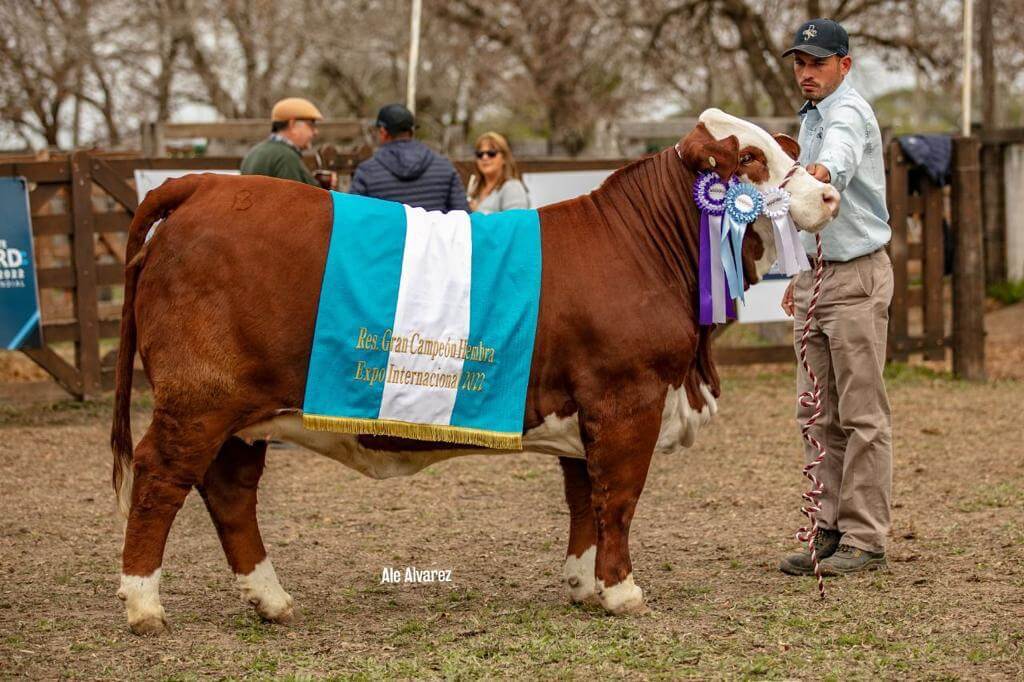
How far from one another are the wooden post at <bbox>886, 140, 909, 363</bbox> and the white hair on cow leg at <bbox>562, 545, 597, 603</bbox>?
6.49 m

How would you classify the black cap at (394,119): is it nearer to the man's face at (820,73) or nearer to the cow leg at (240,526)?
the man's face at (820,73)

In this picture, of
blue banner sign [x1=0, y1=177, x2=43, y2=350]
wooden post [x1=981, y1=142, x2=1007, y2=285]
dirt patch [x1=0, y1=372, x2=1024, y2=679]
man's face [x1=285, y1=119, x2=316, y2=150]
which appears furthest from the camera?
wooden post [x1=981, y1=142, x2=1007, y2=285]

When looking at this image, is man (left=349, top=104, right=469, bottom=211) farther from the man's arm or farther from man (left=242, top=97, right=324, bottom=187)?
the man's arm

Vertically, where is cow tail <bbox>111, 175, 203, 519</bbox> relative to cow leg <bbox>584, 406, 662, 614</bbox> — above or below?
above

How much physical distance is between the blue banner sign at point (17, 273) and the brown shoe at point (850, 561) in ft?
20.2

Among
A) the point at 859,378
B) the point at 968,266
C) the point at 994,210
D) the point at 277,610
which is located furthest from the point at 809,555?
the point at 994,210

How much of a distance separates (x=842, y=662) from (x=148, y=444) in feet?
7.85

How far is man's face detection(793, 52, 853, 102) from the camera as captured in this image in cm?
535

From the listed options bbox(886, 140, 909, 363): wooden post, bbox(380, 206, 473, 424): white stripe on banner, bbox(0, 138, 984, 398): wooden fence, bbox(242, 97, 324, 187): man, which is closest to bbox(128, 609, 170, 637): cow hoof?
bbox(380, 206, 473, 424): white stripe on banner

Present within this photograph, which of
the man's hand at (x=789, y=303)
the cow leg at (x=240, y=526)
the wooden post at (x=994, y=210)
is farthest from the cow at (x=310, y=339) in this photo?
the wooden post at (x=994, y=210)

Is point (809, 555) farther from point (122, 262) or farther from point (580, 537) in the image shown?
point (122, 262)

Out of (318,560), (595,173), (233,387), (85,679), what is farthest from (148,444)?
(595,173)

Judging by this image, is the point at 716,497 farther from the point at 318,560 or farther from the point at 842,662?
the point at 842,662

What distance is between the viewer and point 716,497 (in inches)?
278
